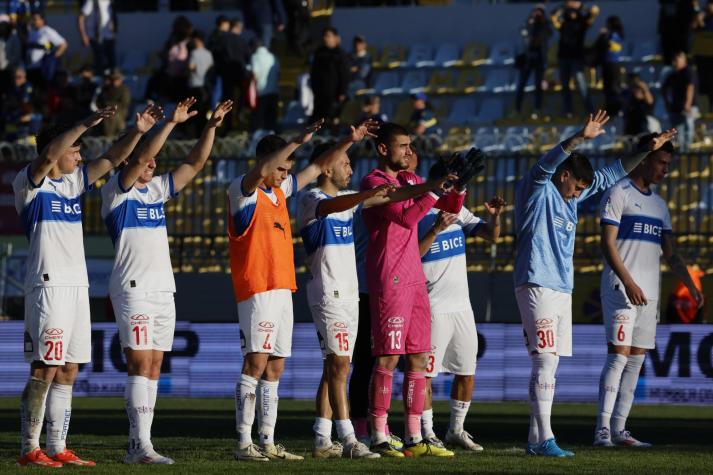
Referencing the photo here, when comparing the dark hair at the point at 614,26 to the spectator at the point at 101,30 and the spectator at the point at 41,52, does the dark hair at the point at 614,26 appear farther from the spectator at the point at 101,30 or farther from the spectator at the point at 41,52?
the spectator at the point at 41,52

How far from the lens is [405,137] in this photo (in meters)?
11.4

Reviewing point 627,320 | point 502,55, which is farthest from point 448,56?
point 627,320

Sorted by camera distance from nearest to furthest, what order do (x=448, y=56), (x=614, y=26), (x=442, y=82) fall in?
(x=614, y=26), (x=442, y=82), (x=448, y=56)

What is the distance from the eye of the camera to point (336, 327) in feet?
36.4

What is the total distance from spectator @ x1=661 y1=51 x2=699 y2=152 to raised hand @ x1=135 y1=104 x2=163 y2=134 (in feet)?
46.3

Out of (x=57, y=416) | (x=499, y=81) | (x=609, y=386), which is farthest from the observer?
(x=499, y=81)

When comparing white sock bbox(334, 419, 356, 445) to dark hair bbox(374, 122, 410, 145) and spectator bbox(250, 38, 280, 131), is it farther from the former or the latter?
spectator bbox(250, 38, 280, 131)

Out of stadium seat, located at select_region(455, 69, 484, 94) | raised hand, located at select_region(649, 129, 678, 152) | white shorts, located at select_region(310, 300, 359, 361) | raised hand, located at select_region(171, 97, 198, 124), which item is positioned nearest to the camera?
raised hand, located at select_region(171, 97, 198, 124)

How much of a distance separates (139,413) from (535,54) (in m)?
16.5

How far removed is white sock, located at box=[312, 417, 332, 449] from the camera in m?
11.1

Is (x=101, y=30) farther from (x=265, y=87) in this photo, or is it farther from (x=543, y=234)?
(x=543, y=234)

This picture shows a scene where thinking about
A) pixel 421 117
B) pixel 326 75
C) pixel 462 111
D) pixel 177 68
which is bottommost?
pixel 421 117

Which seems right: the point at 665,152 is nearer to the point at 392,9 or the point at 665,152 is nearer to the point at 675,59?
the point at 675,59

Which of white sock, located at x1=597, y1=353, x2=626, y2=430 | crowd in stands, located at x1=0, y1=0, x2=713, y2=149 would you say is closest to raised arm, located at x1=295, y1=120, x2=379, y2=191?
white sock, located at x1=597, y1=353, x2=626, y2=430
